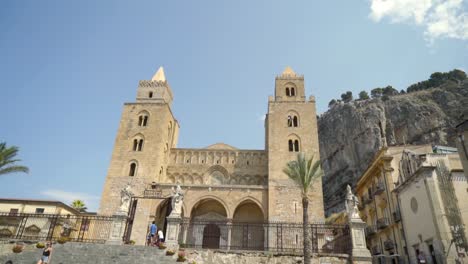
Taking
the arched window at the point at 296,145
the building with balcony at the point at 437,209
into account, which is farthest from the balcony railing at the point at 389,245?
the arched window at the point at 296,145

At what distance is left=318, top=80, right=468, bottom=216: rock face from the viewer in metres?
39.1

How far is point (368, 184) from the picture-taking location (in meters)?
24.9

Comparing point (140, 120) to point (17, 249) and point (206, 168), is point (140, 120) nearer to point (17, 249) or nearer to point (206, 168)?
point (206, 168)

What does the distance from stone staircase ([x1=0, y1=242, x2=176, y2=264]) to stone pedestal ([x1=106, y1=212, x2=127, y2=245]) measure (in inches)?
30.2

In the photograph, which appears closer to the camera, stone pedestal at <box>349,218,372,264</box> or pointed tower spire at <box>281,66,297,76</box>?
stone pedestal at <box>349,218,372,264</box>

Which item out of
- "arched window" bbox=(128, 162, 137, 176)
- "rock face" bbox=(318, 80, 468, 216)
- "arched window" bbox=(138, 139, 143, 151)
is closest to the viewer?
"arched window" bbox=(128, 162, 137, 176)

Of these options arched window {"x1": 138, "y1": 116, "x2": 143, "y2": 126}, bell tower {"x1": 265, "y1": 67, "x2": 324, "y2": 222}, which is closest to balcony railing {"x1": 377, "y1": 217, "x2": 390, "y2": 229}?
bell tower {"x1": 265, "y1": 67, "x2": 324, "y2": 222}

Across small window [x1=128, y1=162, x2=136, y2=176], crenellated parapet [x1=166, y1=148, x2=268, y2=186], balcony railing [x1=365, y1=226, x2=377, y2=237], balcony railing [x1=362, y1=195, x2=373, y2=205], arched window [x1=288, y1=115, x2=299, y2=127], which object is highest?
arched window [x1=288, y1=115, x2=299, y2=127]

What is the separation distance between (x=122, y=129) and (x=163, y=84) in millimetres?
6523

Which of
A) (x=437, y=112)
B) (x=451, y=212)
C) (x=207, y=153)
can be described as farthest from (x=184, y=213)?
(x=437, y=112)

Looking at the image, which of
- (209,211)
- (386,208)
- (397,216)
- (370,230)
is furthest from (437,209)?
(209,211)

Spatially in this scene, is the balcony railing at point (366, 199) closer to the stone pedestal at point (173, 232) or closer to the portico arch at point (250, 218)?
the portico arch at point (250, 218)

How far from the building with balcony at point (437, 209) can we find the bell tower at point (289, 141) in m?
7.58

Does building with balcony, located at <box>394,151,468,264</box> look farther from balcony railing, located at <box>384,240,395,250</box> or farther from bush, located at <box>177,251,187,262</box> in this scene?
bush, located at <box>177,251,187,262</box>
